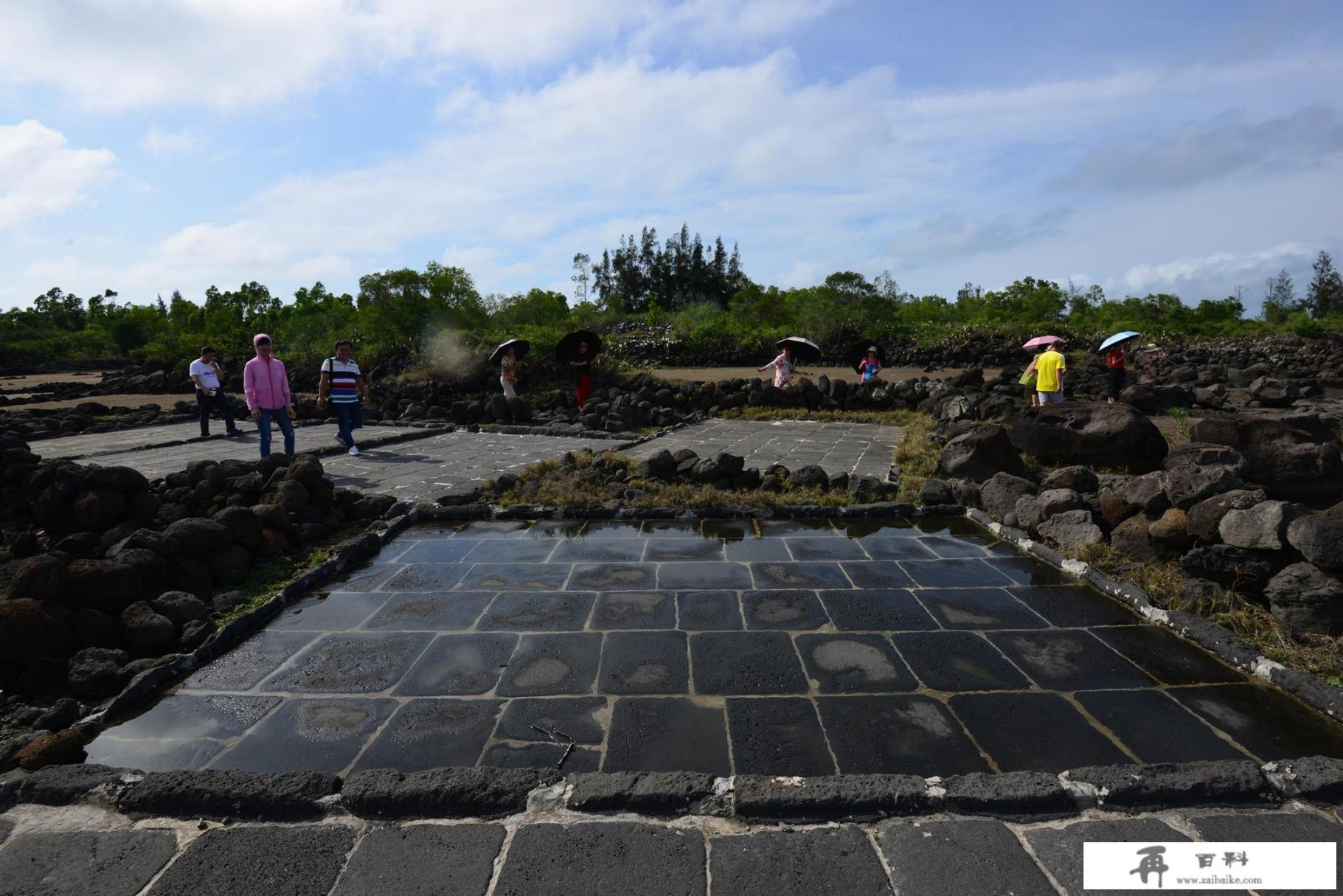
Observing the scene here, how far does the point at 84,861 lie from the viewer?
2.49 m

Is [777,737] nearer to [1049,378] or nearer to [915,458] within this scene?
[915,458]

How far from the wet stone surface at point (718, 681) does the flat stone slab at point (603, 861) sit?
0.44 meters

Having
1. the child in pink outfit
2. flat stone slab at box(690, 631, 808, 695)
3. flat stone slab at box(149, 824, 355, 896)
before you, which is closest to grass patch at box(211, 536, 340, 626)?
flat stone slab at box(149, 824, 355, 896)

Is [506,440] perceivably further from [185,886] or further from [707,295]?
[707,295]

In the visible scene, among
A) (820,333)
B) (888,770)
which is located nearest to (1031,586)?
(888,770)

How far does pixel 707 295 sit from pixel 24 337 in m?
43.5

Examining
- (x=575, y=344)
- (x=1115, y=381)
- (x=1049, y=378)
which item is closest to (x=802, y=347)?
(x=575, y=344)

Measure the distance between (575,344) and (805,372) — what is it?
539 inches

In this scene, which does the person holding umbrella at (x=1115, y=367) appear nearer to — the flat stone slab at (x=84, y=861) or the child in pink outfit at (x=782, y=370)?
the child in pink outfit at (x=782, y=370)

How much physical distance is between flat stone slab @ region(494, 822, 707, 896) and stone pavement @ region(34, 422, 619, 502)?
5.85 meters

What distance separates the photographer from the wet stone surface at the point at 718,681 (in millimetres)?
3158

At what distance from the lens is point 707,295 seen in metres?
57.3

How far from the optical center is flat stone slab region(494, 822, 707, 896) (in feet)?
7.64

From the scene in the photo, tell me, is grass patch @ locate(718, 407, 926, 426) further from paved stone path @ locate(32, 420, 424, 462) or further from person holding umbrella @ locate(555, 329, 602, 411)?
paved stone path @ locate(32, 420, 424, 462)
